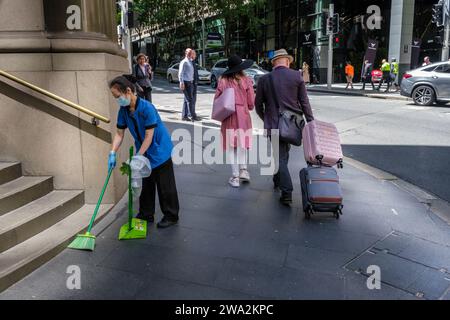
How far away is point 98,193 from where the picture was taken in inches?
192

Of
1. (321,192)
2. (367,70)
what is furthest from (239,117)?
(367,70)

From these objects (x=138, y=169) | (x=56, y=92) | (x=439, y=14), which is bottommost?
(x=138, y=169)

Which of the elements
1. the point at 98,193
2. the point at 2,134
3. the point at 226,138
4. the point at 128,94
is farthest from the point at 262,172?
the point at 2,134

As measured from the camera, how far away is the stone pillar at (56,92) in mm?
4637

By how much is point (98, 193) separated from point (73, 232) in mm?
865

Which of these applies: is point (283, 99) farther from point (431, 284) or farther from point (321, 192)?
point (431, 284)

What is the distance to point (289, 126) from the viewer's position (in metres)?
5.01

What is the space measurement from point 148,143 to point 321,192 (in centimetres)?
187

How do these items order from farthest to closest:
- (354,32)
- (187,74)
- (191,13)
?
1. (191,13)
2. (354,32)
3. (187,74)

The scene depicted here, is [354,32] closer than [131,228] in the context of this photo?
No

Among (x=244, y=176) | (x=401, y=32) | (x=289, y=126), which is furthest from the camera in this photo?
(x=401, y=32)

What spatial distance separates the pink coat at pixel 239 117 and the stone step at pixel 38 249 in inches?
79.0

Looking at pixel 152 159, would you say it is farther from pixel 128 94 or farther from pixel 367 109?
pixel 367 109

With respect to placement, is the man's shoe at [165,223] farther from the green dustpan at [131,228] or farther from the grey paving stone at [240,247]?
the grey paving stone at [240,247]
